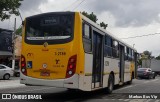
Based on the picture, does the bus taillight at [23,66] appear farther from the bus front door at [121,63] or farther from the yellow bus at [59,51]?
the bus front door at [121,63]

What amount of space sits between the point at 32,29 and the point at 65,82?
9.04 feet

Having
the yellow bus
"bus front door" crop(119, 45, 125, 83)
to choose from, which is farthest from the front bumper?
"bus front door" crop(119, 45, 125, 83)

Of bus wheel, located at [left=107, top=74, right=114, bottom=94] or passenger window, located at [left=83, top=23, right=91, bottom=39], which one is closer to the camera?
passenger window, located at [left=83, top=23, right=91, bottom=39]

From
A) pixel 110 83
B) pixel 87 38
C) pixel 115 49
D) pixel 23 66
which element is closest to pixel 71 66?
pixel 87 38

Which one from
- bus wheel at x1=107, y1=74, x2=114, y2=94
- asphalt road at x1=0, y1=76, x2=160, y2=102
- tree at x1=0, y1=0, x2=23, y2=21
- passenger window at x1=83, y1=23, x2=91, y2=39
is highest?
tree at x1=0, y1=0, x2=23, y2=21

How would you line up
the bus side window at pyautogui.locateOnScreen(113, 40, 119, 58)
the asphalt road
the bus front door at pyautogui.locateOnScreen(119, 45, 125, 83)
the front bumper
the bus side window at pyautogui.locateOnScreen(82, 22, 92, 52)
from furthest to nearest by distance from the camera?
the bus front door at pyautogui.locateOnScreen(119, 45, 125, 83) < the bus side window at pyautogui.locateOnScreen(113, 40, 119, 58) < the asphalt road < the bus side window at pyautogui.locateOnScreen(82, 22, 92, 52) < the front bumper

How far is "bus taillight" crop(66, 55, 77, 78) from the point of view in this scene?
13.2m

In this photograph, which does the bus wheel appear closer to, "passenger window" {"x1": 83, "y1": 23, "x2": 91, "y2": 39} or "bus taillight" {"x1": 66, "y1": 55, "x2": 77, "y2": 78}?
"passenger window" {"x1": 83, "y1": 23, "x2": 91, "y2": 39}

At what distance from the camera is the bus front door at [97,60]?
50.1 ft

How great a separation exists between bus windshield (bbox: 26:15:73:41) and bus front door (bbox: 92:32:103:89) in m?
2.04

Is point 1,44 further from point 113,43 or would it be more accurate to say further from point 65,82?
point 65,82

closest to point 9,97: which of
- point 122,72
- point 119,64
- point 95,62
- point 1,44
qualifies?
point 95,62

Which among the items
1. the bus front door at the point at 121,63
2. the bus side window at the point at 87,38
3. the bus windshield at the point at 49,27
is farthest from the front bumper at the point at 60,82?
the bus front door at the point at 121,63

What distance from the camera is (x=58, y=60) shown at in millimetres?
13492
